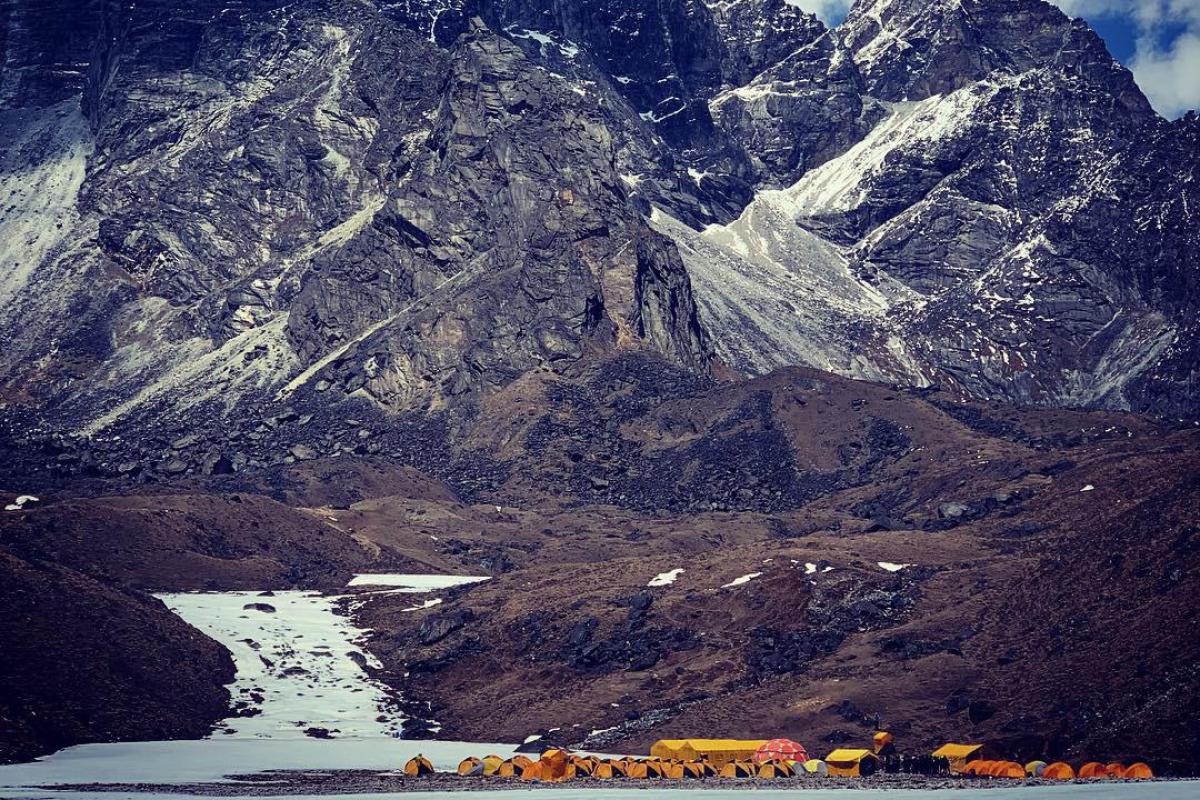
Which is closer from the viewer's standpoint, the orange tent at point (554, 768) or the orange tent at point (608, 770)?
the orange tent at point (554, 768)

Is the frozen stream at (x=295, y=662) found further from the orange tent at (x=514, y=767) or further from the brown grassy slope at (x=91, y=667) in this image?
the orange tent at (x=514, y=767)

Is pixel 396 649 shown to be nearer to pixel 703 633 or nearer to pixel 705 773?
pixel 703 633

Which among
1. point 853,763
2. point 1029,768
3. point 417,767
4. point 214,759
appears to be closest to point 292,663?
point 214,759

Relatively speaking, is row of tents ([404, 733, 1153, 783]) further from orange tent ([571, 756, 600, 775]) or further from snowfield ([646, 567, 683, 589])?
snowfield ([646, 567, 683, 589])

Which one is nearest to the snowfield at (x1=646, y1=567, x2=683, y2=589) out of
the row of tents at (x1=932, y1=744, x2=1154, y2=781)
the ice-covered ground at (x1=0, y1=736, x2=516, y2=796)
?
the ice-covered ground at (x1=0, y1=736, x2=516, y2=796)

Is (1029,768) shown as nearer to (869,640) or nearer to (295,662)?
(869,640)

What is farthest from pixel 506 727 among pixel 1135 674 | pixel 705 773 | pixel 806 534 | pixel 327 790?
pixel 806 534

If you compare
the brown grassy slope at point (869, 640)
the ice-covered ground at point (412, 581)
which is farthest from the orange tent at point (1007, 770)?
the ice-covered ground at point (412, 581)
